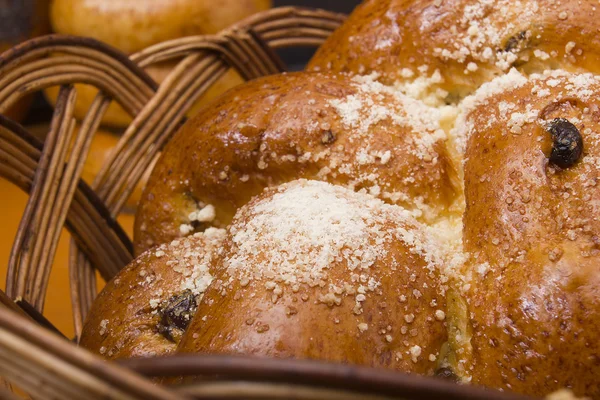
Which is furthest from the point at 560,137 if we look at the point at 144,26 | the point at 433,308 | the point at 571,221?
the point at 144,26

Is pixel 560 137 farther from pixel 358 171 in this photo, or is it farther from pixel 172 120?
pixel 172 120

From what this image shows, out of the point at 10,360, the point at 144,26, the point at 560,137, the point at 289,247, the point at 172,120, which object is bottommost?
the point at 10,360

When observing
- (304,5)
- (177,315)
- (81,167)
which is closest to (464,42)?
(177,315)

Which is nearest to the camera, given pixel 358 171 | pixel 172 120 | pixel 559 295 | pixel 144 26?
pixel 559 295

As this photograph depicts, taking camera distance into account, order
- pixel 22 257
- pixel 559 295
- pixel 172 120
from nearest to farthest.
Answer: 1. pixel 559 295
2. pixel 22 257
3. pixel 172 120

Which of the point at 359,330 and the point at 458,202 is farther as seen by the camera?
the point at 458,202

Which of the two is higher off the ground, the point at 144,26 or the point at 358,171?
the point at 144,26
